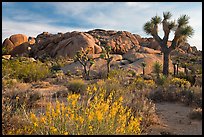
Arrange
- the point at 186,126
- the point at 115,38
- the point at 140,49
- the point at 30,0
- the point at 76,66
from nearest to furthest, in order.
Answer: the point at 30,0, the point at 186,126, the point at 76,66, the point at 140,49, the point at 115,38

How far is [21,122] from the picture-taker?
5203 mm

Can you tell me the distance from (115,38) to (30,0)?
41.6 meters

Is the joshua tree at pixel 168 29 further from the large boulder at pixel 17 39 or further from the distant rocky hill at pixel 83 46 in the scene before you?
the large boulder at pixel 17 39

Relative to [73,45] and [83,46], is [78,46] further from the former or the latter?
[73,45]

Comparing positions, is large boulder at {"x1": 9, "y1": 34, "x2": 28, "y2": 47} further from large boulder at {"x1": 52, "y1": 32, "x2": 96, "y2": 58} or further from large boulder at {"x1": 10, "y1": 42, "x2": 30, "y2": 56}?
large boulder at {"x1": 52, "y1": 32, "x2": 96, "y2": 58}

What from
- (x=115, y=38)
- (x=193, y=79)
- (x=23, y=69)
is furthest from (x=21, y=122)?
(x=115, y=38)

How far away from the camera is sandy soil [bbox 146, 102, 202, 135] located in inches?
259

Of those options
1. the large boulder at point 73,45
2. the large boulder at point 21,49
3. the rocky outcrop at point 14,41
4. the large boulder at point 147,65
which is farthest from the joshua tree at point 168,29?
the rocky outcrop at point 14,41

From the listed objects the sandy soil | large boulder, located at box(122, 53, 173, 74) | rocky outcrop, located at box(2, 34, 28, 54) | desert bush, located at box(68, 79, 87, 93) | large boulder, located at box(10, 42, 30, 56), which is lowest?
the sandy soil

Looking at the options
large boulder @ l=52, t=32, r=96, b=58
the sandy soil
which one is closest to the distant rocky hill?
large boulder @ l=52, t=32, r=96, b=58

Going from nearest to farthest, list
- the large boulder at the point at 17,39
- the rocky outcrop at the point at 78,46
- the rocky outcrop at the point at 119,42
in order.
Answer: the rocky outcrop at the point at 78,46 < the rocky outcrop at the point at 119,42 < the large boulder at the point at 17,39

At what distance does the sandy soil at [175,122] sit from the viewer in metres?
6.59

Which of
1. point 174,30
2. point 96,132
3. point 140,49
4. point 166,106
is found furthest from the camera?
point 140,49

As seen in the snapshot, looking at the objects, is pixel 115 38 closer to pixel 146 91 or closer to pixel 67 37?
pixel 67 37
